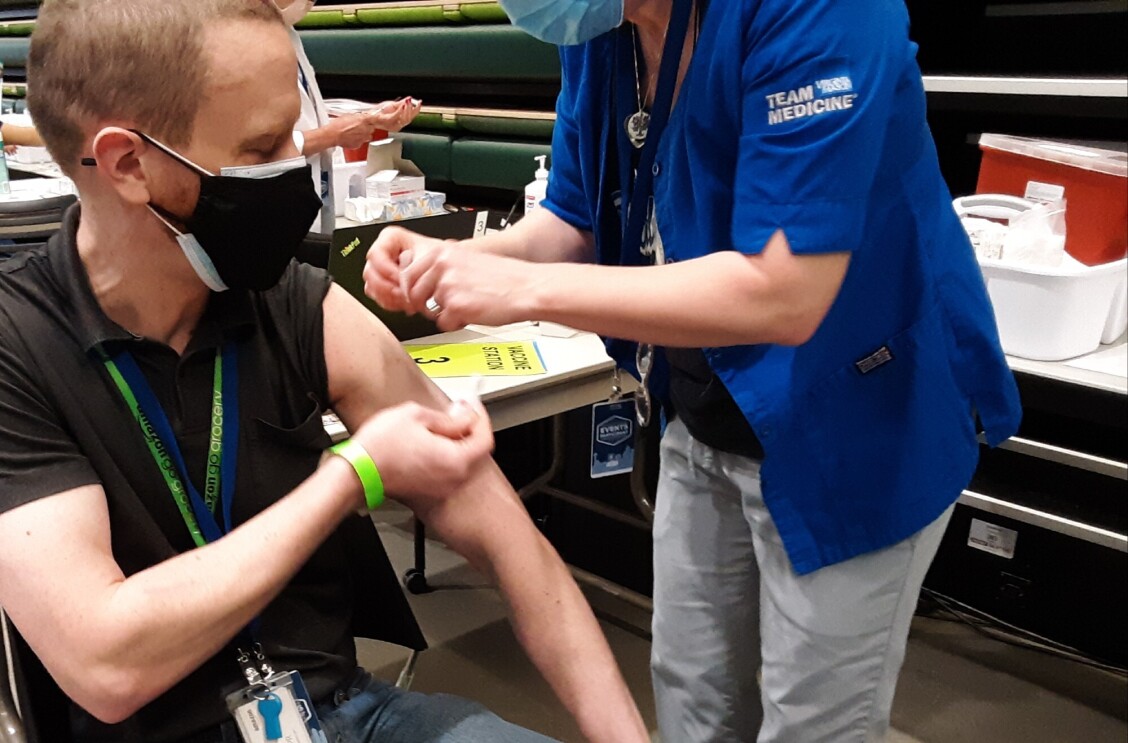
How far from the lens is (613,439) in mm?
2217

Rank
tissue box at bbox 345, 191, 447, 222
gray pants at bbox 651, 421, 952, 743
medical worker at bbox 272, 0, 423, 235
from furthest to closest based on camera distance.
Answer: tissue box at bbox 345, 191, 447, 222
medical worker at bbox 272, 0, 423, 235
gray pants at bbox 651, 421, 952, 743

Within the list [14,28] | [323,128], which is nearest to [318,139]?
[323,128]

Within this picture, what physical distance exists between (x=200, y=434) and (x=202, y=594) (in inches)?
9.1

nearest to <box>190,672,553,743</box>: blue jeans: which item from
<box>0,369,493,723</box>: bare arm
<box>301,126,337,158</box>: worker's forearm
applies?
<box>0,369,493,723</box>: bare arm

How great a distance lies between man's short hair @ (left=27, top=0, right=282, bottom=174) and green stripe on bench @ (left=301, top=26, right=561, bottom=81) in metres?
1.79

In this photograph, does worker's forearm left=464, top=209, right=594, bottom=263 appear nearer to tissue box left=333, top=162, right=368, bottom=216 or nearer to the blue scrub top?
the blue scrub top

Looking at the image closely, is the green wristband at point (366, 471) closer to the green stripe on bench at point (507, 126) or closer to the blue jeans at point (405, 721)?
the blue jeans at point (405, 721)

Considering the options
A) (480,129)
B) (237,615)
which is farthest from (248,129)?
(480,129)

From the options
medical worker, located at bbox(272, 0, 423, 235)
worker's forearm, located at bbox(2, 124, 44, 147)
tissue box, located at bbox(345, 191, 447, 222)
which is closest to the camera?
medical worker, located at bbox(272, 0, 423, 235)

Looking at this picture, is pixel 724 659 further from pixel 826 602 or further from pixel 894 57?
pixel 894 57

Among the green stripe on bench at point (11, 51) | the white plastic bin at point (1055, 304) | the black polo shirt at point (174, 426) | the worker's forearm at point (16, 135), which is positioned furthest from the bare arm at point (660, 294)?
the green stripe on bench at point (11, 51)

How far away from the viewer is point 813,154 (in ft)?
3.20

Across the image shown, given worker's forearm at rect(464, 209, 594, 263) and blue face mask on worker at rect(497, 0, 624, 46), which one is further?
worker's forearm at rect(464, 209, 594, 263)

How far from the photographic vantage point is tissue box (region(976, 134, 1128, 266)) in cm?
182
